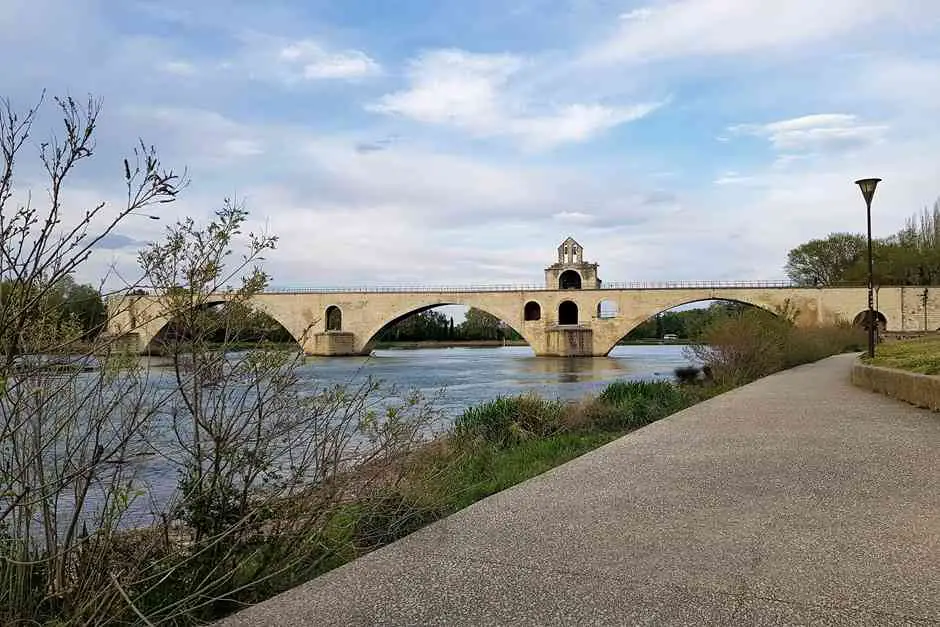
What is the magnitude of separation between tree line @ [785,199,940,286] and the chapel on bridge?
18.4 m

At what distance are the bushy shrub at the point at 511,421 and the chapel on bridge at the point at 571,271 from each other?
5541 centimetres

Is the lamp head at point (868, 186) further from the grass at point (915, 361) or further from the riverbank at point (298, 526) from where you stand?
the riverbank at point (298, 526)

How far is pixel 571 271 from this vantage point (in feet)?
226

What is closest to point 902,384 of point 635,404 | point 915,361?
point 915,361

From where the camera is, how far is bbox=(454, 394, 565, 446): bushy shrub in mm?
10641

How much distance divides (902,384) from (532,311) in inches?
2183

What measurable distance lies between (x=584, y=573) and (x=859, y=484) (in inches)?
117

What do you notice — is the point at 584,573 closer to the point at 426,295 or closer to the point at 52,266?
the point at 52,266

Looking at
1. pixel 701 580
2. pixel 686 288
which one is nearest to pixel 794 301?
pixel 686 288

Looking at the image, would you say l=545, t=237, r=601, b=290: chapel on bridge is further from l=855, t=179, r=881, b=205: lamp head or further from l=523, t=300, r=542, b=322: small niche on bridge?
l=855, t=179, r=881, b=205: lamp head

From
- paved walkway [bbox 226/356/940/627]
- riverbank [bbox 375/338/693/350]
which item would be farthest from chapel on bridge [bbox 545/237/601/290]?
paved walkway [bbox 226/356/940/627]

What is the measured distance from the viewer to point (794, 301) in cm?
5716

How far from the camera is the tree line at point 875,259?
59.9 meters

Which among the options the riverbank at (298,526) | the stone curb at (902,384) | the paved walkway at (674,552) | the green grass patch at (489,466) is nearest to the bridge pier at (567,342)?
the stone curb at (902,384)
